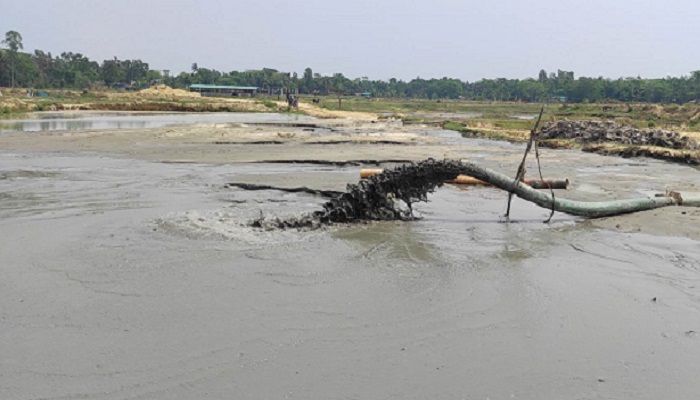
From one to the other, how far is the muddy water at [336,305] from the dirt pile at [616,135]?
42.8ft

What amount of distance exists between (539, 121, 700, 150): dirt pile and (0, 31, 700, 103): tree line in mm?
81449

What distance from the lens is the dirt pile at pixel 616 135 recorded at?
23484mm

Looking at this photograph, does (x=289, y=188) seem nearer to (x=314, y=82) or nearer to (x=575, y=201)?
(x=575, y=201)

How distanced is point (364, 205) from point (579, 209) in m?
4.00

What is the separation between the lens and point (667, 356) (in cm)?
580

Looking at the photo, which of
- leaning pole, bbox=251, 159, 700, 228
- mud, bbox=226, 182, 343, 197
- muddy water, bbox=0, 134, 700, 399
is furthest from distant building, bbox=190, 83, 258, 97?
leaning pole, bbox=251, 159, 700, 228

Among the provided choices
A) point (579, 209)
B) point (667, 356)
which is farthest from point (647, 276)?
point (579, 209)

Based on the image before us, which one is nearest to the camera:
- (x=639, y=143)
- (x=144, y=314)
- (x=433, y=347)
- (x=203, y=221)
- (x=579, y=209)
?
(x=433, y=347)

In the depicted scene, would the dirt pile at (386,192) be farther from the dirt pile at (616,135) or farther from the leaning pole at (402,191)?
the dirt pile at (616,135)

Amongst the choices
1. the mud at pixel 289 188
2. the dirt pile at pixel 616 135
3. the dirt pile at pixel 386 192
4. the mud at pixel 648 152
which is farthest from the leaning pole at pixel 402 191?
the mud at pixel 648 152

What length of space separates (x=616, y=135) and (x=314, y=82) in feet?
416

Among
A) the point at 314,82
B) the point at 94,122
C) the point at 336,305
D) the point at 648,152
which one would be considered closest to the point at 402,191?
the point at 336,305

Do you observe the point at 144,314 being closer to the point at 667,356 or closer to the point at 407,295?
the point at 407,295

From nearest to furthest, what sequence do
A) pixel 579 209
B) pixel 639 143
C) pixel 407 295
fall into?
1. pixel 407 295
2. pixel 579 209
3. pixel 639 143
